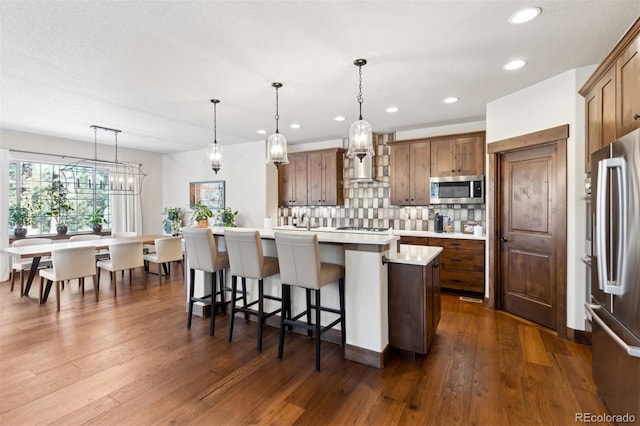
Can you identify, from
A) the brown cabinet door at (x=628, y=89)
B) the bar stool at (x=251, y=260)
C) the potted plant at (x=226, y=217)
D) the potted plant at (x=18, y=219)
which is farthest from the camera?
the potted plant at (x=226, y=217)

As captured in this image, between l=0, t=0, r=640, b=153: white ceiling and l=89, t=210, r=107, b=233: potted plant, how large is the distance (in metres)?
2.80

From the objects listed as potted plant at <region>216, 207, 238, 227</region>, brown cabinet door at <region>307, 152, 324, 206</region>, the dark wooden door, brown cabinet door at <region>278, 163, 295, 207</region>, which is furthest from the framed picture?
the dark wooden door

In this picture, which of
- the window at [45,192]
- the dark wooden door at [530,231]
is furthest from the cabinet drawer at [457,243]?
the window at [45,192]

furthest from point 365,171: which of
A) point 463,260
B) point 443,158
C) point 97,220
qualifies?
point 97,220

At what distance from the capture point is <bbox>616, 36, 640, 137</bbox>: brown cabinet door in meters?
1.96

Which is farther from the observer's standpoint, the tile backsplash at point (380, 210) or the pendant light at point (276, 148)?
the tile backsplash at point (380, 210)

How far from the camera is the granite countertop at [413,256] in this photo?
2617 mm

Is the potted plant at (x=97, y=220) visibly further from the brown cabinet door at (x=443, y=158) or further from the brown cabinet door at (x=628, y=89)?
the brown cabinet door at (x=628, y=89)

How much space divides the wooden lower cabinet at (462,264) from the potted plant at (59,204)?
7.03m

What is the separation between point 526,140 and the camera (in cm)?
343

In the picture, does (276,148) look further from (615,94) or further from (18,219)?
(18,219)

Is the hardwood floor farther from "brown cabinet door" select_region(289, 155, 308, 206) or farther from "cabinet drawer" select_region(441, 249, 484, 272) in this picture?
"brown cabinet door" select_region(289, 155, 308, 206)

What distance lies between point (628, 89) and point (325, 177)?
4374 millimetres

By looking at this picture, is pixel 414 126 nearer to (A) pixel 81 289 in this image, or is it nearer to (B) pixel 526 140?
(B) pixel 526 140
